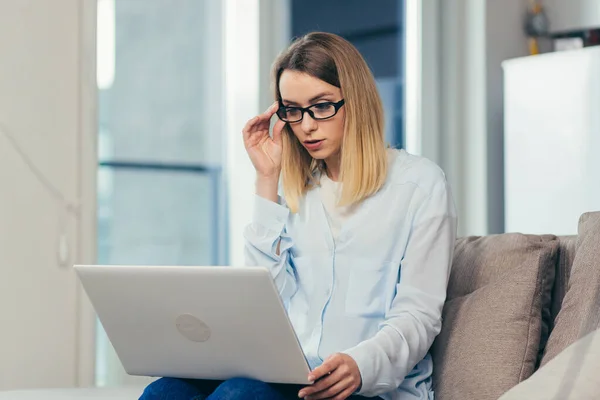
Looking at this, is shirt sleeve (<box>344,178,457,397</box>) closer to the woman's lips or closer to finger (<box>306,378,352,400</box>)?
finger (<box>306,378,352,400</box>)

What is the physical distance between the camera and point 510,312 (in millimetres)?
1716

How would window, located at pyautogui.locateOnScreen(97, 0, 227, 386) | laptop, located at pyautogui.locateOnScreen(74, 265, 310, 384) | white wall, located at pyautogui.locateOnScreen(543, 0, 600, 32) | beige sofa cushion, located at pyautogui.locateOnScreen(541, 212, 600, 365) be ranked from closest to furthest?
laptop, located at pyautogui.locateOnScreen(74, 265, 310, 384)
beige sofa cushion, located at pyautogui.locateOnScreen(541, 212, 600, 365)
window, located at pyautogui.locateOnScreen(97, 0, 227, 386)
white wall, located at pyautogui.locateOnScreen(543, 0, 600, 32)

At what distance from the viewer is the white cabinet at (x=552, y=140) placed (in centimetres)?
318

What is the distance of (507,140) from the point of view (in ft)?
11.1

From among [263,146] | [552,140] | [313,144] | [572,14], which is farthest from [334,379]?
[572,14]

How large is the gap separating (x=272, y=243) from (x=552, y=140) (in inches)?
67.4

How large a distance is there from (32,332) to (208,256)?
86 cm

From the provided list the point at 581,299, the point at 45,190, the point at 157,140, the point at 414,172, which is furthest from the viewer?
the point at 157,140

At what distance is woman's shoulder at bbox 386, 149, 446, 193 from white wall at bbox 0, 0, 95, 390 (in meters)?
1.15

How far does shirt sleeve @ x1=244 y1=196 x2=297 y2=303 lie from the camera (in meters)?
1.85

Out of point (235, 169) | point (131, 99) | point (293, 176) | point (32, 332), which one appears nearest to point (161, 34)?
point (131, 99)

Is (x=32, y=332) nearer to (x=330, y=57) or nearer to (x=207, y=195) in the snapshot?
(x=207, y=195)

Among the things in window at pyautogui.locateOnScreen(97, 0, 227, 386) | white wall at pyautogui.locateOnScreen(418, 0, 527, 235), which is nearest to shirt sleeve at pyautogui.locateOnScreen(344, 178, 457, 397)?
window at pyautogui.locateOnScreen(97, 0, 227, 386)

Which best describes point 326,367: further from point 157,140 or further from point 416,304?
point 157,140
